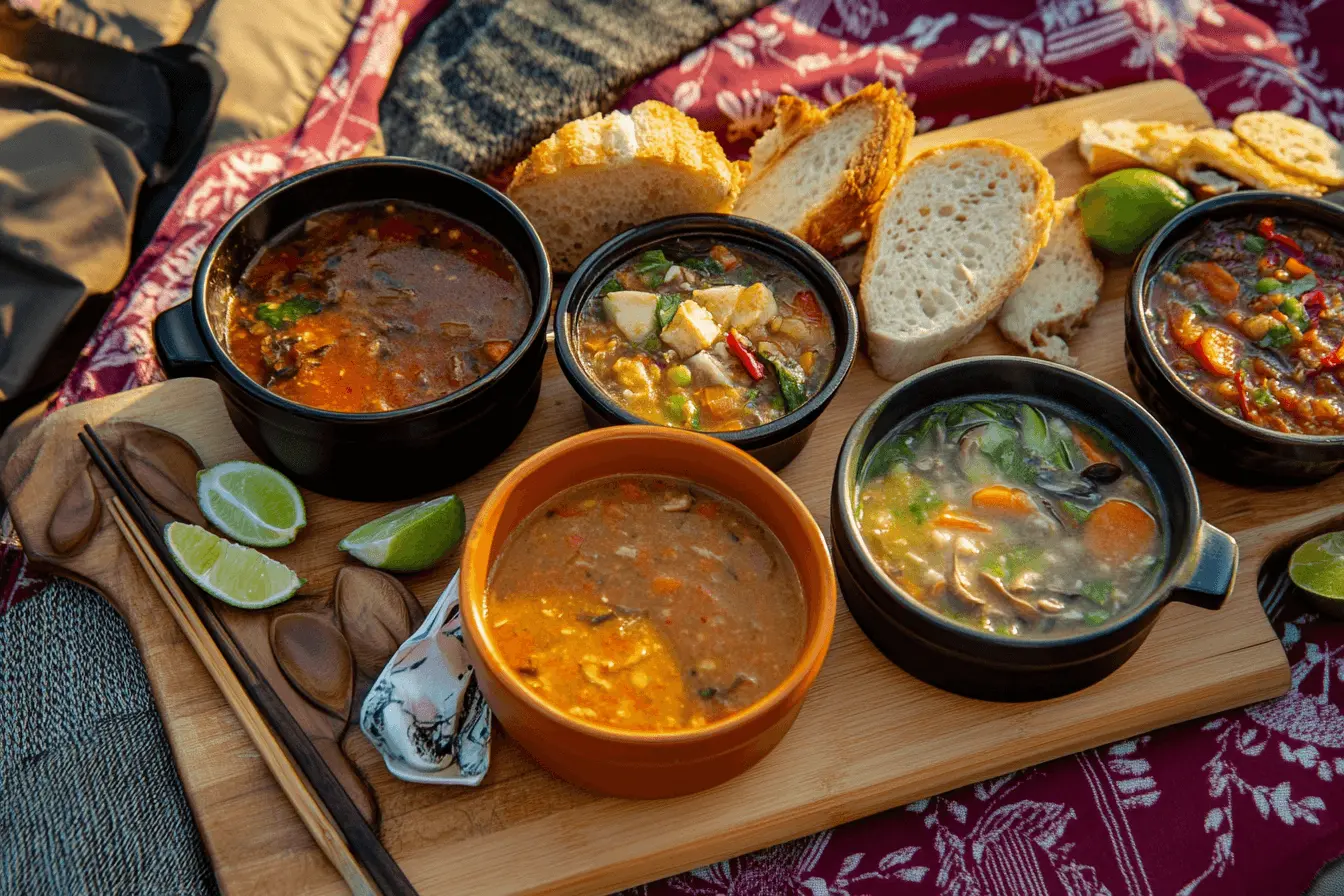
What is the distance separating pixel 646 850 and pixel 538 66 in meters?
2.78

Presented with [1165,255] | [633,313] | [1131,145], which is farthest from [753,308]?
[1131,145]

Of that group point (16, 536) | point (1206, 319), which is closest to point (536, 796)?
point (16, 536)

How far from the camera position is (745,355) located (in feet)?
10.0

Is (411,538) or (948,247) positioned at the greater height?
(948,247)

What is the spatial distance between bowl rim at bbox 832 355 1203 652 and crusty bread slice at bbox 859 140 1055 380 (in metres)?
0.37

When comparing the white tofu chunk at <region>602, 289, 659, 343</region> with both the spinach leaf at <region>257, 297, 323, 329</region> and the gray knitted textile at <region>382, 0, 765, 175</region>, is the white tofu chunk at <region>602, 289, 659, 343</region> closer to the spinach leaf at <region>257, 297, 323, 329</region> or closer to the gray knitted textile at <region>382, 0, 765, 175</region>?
the spinach leaf at <region>257, 297, 323, 329</region>

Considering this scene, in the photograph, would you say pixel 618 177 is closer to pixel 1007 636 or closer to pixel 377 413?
pixel 377 413

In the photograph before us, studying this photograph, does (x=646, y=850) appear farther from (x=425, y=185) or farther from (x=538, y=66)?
(x=538, y=66)

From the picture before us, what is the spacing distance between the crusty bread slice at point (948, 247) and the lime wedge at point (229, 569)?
5.41ft

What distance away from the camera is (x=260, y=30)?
427 cm

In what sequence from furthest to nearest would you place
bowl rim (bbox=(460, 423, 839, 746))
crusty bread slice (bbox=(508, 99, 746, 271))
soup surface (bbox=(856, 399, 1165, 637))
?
crusty bread slice (bbox=(508, 99, 746, 271)), soup surface (bbox=(856, 399, 1165, 637)), bowl rim (bbox=(460, 423, 839, 746))

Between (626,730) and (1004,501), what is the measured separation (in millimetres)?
1071

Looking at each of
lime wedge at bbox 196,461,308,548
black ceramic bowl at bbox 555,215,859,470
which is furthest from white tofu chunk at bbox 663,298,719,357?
lime wedge at bbox 196,461,308,548

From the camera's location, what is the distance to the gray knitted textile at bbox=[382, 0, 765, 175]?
13.5ft
